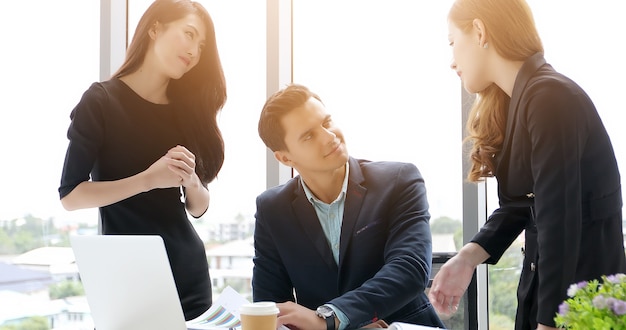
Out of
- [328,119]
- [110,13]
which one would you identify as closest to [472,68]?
[328,119]

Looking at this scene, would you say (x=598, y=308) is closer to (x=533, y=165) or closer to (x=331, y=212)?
(x=533, y=165)

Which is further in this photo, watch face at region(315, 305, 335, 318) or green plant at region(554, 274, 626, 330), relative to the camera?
watch face at region(315, 305, 335, 318)

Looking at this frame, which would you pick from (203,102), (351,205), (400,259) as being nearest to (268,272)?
(351,205)

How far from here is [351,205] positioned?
2176 millimetres

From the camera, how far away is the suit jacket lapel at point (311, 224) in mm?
2139

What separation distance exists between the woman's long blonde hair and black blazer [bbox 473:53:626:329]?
0.06 metres

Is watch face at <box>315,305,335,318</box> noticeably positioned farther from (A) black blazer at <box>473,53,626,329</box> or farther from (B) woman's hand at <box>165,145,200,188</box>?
(B) woman's hand at <box>165,145,200,188</box>

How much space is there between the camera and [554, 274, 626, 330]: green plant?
90 centimetres

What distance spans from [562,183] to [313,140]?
0.88 meters

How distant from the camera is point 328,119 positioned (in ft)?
7.41

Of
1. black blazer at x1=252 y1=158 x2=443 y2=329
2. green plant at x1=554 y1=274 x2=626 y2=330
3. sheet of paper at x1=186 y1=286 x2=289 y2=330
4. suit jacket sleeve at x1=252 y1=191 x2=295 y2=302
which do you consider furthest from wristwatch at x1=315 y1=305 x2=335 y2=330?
green plant at x1=554 y1=274 x2=626 y2=330

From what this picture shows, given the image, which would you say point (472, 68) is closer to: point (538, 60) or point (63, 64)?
point (538, 60)

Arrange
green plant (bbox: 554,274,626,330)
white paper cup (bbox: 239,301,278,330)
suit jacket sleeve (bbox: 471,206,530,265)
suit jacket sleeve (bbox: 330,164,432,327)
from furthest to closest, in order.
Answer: suit jacket sleeve (bbox: 471,206,530,265), suit jacket sleeve (bbox: 330,164,432,327), white paper cup (bbox: 239,301,278,330), green plant (bbox: 554,274,626,330)

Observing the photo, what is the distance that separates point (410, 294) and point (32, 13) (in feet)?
7.76
